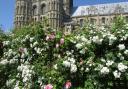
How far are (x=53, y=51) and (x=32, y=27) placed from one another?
1.53 meters

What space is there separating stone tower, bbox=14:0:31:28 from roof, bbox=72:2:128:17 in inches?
396

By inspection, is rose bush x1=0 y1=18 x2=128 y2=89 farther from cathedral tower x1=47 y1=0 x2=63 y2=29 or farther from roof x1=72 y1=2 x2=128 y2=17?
roof x1=72 y1=2 x2=128 y2=17

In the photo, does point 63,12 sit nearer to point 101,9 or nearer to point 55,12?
point 55,12

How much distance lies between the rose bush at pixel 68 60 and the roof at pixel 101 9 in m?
68.2

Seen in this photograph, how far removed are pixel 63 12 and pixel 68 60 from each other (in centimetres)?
7028

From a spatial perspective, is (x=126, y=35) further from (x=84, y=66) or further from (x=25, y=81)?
(x=25, y=81)

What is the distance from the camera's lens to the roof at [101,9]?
264 ft

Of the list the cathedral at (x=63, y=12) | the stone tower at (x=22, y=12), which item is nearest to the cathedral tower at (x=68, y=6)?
the cathedral at (x=63, y=12)

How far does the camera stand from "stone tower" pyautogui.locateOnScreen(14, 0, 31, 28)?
78.2m

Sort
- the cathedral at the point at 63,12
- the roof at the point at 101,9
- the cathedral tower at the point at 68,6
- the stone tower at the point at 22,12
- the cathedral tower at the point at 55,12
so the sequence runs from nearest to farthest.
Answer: the cathedral tower at the point at 55,12, the cathedral at the point at 63,12, the stone tower at the point at 22,12, the roof at the point at 101,9, the cathedral tower at the point at 68,6

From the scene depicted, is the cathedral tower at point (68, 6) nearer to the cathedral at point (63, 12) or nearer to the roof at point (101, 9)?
the cathedral at point (63, 12)

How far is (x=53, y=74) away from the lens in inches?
444

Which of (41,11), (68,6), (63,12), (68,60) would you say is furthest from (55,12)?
(68,60)

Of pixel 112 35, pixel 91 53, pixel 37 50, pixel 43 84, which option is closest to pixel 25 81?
pixel 43 84
